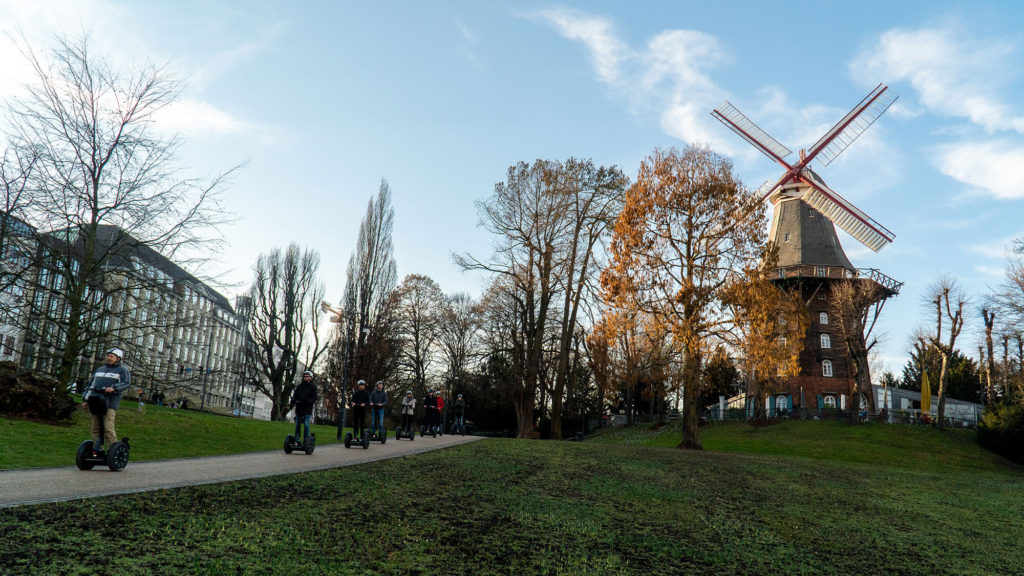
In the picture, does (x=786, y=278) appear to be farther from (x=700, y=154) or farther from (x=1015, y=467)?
(x=700, y=154)

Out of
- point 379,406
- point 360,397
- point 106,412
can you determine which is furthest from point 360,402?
point 106,412

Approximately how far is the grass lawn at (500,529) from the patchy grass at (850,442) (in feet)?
68.9

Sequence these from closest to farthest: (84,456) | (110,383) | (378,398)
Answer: (84,456), (110,383), (378,398)

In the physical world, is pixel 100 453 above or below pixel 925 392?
below

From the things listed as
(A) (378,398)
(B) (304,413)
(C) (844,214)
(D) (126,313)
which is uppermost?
(C) (844,214)

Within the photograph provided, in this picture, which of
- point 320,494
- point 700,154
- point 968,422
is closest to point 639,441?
point 700,154

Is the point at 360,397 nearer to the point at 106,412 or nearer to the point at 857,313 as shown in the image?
the point at 106,412

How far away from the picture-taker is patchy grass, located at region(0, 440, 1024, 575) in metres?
4.27

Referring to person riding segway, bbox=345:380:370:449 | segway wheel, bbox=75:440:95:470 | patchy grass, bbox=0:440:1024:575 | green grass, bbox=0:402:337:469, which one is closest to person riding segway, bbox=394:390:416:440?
green grass, bbox=0:402:337:469

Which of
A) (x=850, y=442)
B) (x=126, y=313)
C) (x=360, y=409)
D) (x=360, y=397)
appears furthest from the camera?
(x=850, y=442)

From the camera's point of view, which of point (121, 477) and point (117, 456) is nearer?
point (121, 477)

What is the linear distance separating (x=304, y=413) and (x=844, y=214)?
50439mm

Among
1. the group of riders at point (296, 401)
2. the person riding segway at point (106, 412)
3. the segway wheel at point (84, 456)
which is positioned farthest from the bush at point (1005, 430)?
the segway wheel at point (84, 456)

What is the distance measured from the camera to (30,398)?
15.4m
